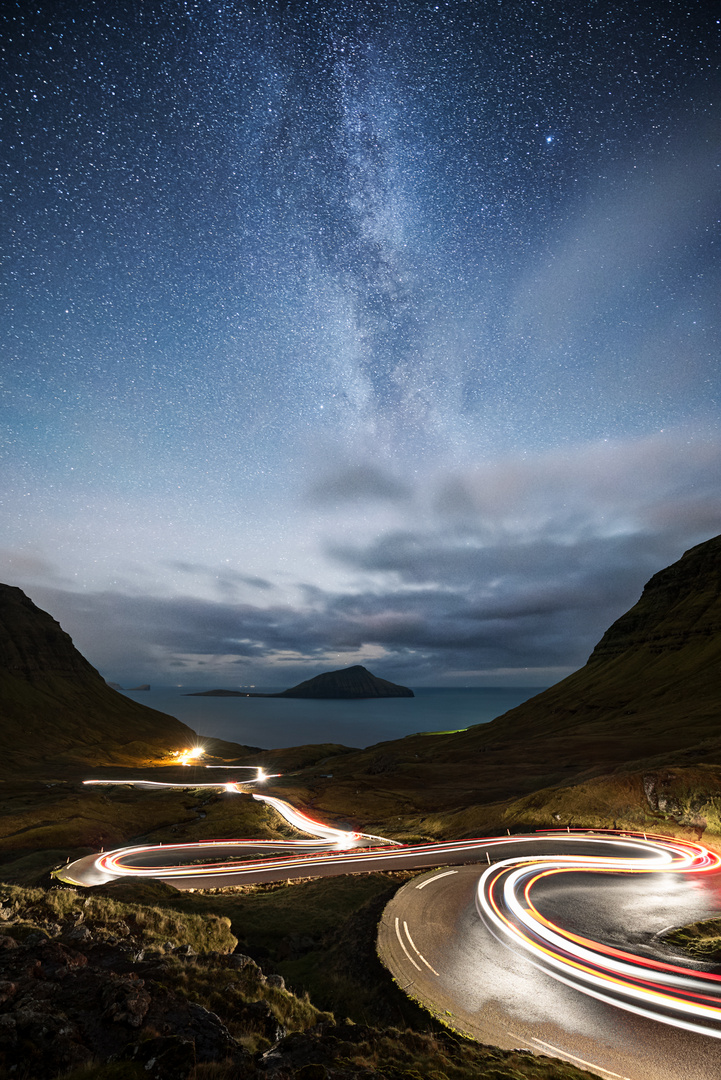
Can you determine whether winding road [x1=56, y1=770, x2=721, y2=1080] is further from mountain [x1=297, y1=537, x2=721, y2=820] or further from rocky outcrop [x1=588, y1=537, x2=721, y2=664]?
rocky outcrop [x1=588, y1=537, x2=721, y2=664]

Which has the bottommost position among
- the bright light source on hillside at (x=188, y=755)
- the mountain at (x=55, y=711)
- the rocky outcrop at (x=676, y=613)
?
the bright light source on hillside at (x=188, y=755)

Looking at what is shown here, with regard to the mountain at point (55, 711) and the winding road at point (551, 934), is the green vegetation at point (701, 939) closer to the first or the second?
the winding road at point (551, 934)

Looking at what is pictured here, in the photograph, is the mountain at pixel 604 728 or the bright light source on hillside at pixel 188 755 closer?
the mountain at pixel 604 728

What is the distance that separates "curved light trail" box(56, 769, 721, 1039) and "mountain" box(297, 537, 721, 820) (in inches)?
839

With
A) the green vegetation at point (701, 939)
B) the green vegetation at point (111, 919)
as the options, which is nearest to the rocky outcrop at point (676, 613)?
the green vegetation at point (701, 939)

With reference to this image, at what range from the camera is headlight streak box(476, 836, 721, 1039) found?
16.2 meters

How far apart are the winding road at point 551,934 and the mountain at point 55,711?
109 meters

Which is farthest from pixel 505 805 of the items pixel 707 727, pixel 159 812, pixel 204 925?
pixel 707 727

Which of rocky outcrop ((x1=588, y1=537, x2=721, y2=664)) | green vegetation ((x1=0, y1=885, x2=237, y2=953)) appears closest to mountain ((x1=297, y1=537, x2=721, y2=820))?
rocky outcrop ((x1=588, y1=537, x2=721, y2=664))

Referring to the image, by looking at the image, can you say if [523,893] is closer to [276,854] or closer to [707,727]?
[276,854]

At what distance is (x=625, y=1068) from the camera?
13.5 m

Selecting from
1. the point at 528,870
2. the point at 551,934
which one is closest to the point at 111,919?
the point at 551,934

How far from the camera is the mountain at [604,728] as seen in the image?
75.9 meters

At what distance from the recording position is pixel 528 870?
31.6 metres
